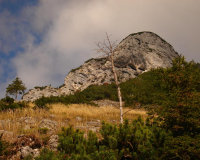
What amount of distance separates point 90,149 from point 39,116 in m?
6.71

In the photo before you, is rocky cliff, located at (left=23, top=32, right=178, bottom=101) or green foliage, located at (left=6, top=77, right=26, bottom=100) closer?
green foliage, located at (left=6, top=77, right=26, bottom=100)

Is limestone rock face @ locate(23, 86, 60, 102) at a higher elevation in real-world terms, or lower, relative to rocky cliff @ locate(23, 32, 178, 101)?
lower

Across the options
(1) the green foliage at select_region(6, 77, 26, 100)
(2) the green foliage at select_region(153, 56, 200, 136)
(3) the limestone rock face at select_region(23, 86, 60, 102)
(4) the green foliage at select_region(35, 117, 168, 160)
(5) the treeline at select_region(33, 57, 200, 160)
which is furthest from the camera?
(3) the limestone rock face at select_region(23, 86, 60, 102)

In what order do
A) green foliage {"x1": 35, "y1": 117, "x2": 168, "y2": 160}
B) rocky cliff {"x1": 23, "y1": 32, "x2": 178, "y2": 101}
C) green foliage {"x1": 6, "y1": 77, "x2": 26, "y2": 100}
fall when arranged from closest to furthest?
green foliage {"x1": 35, "y1": 117, "x2": 168, "y2": 160} < green foliage {"x1": 6, "y1": 77, "x2": 26, "y2": 100} < rocky cliff {"x1": 23, "y1": 32, "x2": 178, "y2": 101}

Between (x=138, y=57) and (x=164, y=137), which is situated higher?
(x=138, y=57)

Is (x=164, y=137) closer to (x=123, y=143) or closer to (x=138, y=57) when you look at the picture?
(x=123, y=143)

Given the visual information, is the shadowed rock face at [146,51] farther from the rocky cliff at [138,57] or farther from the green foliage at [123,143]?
the green foliage at [123,143]

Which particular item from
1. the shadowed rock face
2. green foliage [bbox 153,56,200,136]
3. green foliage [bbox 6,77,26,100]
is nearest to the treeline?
green foliage [bbox 153,56,200,136]

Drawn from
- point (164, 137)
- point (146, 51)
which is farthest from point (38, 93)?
point (164, 137)

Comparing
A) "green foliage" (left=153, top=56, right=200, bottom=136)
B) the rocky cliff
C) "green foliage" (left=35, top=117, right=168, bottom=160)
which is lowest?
"green foliage" (left=35, top=117, right=168, bottom=160)

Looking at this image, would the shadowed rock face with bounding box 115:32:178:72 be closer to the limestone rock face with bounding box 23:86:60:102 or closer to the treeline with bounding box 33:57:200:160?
the limestone rock face with bounding box 23:86:60:102

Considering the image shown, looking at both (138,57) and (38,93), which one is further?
(138,57)

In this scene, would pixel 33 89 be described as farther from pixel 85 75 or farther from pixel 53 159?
pixel 53 159

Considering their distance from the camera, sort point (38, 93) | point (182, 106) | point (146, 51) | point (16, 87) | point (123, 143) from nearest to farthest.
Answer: point (182, 106)
point (123, 143)
point (16, 87)
point (38, 93)
point (146, 51)
